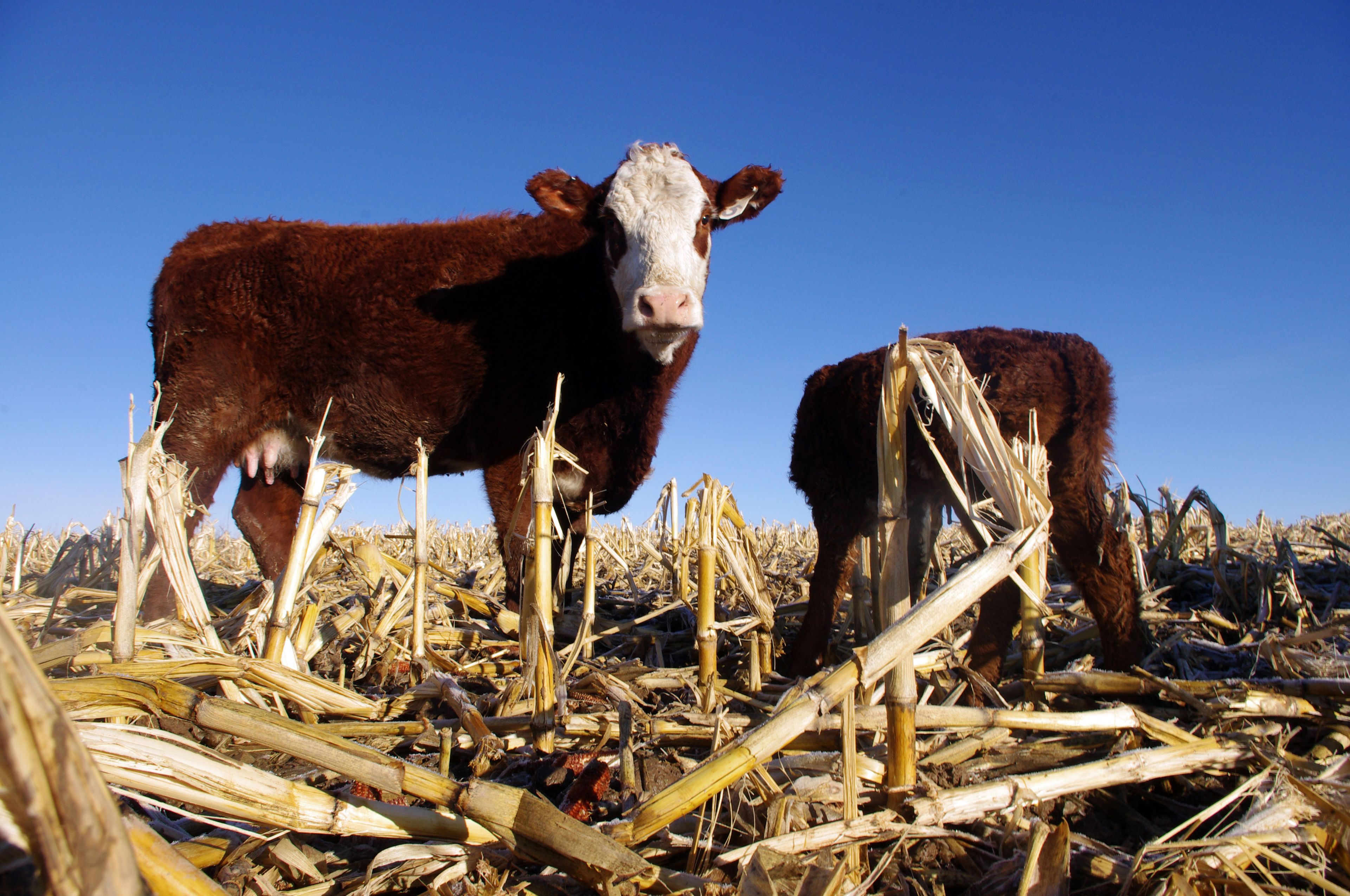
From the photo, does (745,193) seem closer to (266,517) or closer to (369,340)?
(369,340)

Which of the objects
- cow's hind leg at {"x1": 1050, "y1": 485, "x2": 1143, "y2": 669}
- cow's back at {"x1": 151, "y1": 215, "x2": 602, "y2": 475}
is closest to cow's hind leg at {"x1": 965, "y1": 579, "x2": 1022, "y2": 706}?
cow's hind leg at {"x1": 1050, "y1": 485, "x2": 1143, "y2": 669}

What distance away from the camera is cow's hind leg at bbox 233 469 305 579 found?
18.0 feet

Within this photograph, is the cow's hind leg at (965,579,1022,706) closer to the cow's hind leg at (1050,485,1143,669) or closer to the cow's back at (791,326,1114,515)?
the cow's hind leg at (1050,485,1143,669)

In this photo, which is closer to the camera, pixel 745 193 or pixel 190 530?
pixel 190 530

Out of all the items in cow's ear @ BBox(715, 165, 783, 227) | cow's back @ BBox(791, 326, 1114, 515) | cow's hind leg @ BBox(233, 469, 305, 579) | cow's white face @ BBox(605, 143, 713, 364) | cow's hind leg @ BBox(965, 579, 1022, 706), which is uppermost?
cow's ear @ BBox(715, 165, 783, 227)

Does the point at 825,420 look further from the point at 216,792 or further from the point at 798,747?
the point at 216,792

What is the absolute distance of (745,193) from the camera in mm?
5328

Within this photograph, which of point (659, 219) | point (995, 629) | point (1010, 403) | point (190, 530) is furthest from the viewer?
point (190, 530)

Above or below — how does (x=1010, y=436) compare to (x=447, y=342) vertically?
below

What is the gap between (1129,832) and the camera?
73.6 inches

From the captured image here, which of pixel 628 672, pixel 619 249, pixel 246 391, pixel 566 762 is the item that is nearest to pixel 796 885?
pixel 566 762

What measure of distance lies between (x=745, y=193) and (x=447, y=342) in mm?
2439

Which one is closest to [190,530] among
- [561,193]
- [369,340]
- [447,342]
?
[369,340]

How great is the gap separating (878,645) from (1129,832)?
3.62 ft
